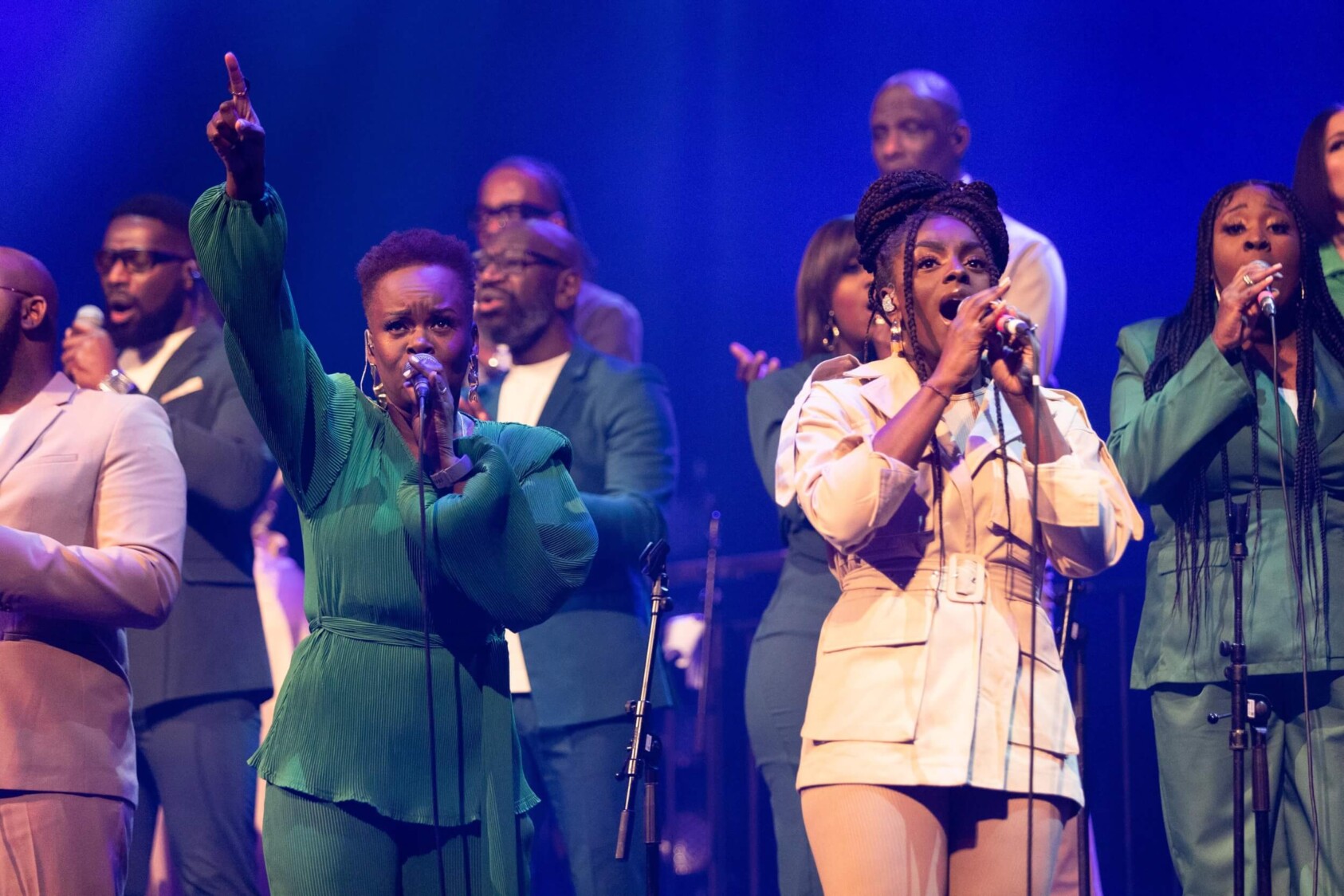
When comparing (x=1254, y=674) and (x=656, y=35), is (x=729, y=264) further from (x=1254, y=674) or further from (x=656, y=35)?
(x=1254, y=674)

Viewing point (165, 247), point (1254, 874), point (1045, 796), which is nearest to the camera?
point (1045, 796)

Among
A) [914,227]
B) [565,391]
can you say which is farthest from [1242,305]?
[565,391]

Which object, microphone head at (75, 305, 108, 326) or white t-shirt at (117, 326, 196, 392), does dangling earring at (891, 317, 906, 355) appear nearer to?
white t-shirt at (117, 326, 196, 392)

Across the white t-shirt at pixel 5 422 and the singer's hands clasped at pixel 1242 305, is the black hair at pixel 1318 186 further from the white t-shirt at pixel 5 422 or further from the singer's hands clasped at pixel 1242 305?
the white t-shirt at pixel 5 422

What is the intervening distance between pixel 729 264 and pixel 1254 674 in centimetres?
421

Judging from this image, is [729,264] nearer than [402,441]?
No

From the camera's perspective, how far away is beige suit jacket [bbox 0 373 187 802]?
345cm

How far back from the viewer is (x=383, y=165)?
7617 millimetres

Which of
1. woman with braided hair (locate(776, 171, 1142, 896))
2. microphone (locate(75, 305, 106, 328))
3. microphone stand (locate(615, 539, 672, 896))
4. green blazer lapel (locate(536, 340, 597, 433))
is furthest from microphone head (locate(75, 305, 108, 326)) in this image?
woman with braided hair (locate(776, 171, 1142, 896))

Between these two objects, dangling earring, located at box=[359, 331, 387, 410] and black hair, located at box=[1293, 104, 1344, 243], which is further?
black hair, located at box=[1293, 104, 1344, 243]

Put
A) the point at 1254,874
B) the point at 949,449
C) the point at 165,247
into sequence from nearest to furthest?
the point at 949,449
the point at 1254,874
the point at 165,247

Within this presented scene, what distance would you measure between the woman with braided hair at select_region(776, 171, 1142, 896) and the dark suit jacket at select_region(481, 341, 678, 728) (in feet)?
5.47

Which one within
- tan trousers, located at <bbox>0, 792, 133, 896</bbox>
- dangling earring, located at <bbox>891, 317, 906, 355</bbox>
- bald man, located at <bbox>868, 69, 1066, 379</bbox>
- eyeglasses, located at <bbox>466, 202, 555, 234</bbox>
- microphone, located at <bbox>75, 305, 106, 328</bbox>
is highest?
bald man, located at <bbox>868, 69, 1066, 379</bbox>

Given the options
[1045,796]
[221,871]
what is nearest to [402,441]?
[1045,796]
